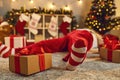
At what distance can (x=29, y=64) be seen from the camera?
1.56m

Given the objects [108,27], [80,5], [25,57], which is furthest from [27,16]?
[25,57]

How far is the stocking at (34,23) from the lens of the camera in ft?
15.2

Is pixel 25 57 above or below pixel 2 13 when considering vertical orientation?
below

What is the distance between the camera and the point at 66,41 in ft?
7.95

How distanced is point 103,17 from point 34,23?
1874 mm

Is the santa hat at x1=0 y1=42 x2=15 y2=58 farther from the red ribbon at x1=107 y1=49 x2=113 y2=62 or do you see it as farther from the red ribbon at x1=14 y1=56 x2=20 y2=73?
the red ribbon at x1=107 y1=49 x2=113 y2=62

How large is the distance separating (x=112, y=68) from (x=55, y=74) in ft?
2.14

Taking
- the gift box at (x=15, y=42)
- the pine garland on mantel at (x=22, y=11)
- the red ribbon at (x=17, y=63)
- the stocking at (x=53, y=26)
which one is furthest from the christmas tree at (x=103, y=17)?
the red ribbon at (x=17, y=63)

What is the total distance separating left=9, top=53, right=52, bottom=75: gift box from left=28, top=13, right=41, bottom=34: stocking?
9.79ft

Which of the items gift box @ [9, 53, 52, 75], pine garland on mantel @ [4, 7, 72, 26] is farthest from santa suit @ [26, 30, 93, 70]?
pine garland on mantel @ [4, 7, 72, 26]

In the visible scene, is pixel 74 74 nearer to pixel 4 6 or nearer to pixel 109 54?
pixel 109 54

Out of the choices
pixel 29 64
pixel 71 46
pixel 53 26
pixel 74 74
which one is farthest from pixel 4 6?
pixel 74 74

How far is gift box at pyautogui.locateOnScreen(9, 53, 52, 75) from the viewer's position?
5.08 feet

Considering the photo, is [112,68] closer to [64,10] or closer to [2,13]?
[64,10]
